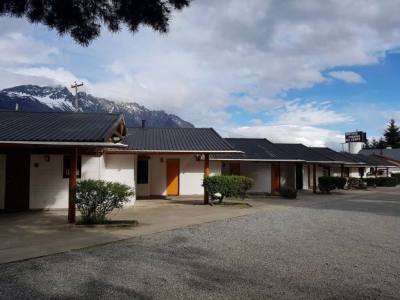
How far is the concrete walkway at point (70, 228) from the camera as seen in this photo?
831cm

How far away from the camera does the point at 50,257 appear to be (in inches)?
292

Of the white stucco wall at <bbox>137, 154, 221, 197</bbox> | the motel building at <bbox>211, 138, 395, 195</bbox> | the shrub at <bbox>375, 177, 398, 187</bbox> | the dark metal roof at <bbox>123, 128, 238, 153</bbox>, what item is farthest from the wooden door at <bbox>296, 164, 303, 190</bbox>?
the shrub at <bbox>375, 177, 398, 187</bbox>

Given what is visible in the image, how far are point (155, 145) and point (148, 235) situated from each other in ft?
36.8

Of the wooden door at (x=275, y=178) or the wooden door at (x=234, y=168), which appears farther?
the wooden door at (x=275, y=178)

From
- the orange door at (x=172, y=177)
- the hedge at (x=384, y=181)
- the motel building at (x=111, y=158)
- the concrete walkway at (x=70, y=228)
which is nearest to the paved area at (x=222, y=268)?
the concrete walkway at (x=70, y=228)

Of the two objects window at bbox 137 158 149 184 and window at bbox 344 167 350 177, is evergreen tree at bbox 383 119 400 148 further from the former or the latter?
window at bbox 137 158 149 184

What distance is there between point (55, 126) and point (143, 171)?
29.8ft

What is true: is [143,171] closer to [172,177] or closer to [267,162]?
[172,177]

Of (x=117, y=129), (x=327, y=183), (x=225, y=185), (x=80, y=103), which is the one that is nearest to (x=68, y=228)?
(x=117, y=129)

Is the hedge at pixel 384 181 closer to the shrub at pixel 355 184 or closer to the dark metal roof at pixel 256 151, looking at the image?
the shrub at pixel 355 184

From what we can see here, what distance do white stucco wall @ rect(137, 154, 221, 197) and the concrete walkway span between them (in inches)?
247

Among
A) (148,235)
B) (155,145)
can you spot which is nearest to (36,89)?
(155,145)

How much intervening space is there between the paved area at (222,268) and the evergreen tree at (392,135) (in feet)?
289

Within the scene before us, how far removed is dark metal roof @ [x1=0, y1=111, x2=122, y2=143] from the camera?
38.8ft
